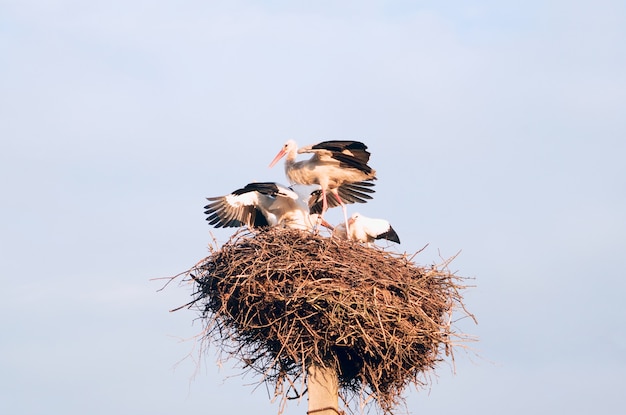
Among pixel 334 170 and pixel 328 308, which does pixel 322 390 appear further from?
pixel 334 170

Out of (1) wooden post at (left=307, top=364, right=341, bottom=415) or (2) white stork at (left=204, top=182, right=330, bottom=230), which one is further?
(2) white stork at (left=204, top=182, right=330, bottom=230)

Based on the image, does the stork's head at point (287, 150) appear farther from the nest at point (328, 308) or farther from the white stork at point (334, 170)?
the nest at point (328, 308)

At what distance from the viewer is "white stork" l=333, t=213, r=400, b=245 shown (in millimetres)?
11102

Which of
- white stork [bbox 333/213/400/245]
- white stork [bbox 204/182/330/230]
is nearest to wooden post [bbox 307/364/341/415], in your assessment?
white stork [bbox 204/182/330/230]

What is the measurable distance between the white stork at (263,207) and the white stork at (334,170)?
192 mm

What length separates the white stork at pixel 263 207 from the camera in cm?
1050

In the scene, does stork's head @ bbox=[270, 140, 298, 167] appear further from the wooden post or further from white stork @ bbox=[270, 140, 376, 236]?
the wooden post

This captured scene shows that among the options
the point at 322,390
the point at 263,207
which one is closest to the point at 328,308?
the point at 322,390

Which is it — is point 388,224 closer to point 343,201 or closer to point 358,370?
point 343,201

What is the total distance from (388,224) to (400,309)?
2787mm

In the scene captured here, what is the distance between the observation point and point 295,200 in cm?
1068

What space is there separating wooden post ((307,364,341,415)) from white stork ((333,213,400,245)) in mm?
2564

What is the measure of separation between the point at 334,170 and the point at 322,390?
319cm

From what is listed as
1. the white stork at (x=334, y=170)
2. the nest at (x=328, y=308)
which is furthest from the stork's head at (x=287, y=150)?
the nest at (x=328, y=308)
